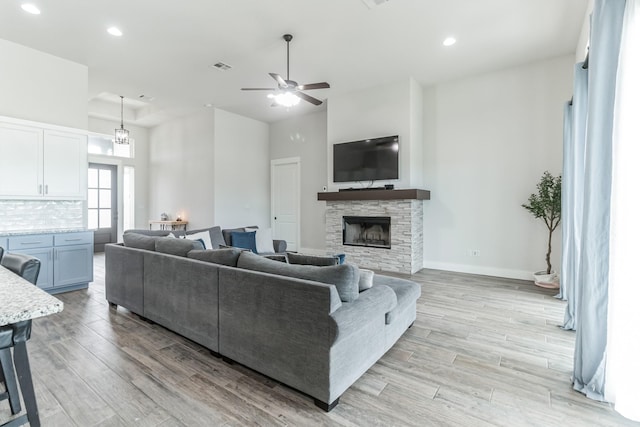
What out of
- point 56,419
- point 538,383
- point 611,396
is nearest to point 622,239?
point 611,396

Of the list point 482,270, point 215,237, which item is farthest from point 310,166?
point 482,270

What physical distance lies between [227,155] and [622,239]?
22.2ft

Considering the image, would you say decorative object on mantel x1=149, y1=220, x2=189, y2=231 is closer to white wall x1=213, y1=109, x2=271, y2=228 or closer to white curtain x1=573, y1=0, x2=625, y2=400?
white wall x1=213, y1=109, x2=271, y2=228

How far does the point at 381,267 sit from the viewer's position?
18.5ft

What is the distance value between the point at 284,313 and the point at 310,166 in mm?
5751

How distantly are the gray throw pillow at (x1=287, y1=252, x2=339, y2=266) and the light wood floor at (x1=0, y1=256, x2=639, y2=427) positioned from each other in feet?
2.79

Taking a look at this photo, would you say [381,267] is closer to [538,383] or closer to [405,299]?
[405,299]

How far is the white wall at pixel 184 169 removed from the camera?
6992 millimetres

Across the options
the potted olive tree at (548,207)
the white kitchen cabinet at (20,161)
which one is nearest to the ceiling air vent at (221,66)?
the white kitchen cabinet at (20,161)

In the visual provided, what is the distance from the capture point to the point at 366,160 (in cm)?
573

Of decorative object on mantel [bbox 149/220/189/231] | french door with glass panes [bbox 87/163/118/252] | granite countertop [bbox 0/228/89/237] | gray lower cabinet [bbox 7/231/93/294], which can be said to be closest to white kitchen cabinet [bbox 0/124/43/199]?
granite countertop [bbox 0/228/89/237]

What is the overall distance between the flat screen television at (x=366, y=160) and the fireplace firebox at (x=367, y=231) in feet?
2.50

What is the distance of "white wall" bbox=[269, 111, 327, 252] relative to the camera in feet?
23.8

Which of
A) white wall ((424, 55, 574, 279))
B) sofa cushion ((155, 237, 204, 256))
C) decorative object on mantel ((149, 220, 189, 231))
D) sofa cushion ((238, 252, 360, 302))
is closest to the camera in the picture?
sofa cushion ((238, 252, 360, 302))
